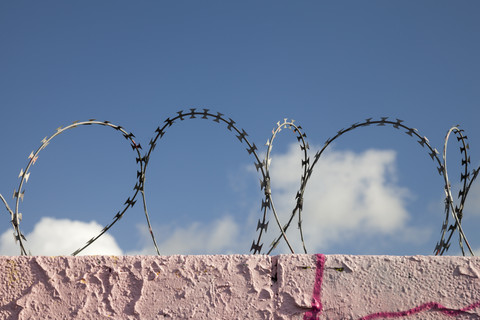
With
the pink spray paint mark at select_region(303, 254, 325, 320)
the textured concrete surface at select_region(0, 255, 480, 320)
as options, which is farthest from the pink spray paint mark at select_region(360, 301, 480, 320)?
the pink spray paint mark at select_region(303, 254, 325, 320)

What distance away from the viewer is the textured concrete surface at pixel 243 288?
2.98 metres

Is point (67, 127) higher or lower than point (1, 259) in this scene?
higher

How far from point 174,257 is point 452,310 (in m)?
1.71

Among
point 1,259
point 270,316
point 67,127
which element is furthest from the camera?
point 67,127

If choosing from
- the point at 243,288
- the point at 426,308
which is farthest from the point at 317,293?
the point at 426,308

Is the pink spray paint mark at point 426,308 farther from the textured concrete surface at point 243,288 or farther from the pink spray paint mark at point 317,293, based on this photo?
the pink spray paint mark at point 317,293

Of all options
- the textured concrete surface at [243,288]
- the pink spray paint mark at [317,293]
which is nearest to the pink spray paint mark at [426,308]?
the textured concrete surface at [243,288]

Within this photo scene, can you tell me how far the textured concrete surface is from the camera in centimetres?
298

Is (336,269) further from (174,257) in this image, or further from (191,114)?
(191,114)

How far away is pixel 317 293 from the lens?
3.00m

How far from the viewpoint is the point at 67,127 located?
365 centimetres

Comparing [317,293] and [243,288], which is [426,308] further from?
[243,288]

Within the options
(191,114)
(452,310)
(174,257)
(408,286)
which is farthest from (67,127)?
(452,310)

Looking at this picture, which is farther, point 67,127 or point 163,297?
point 67,127
